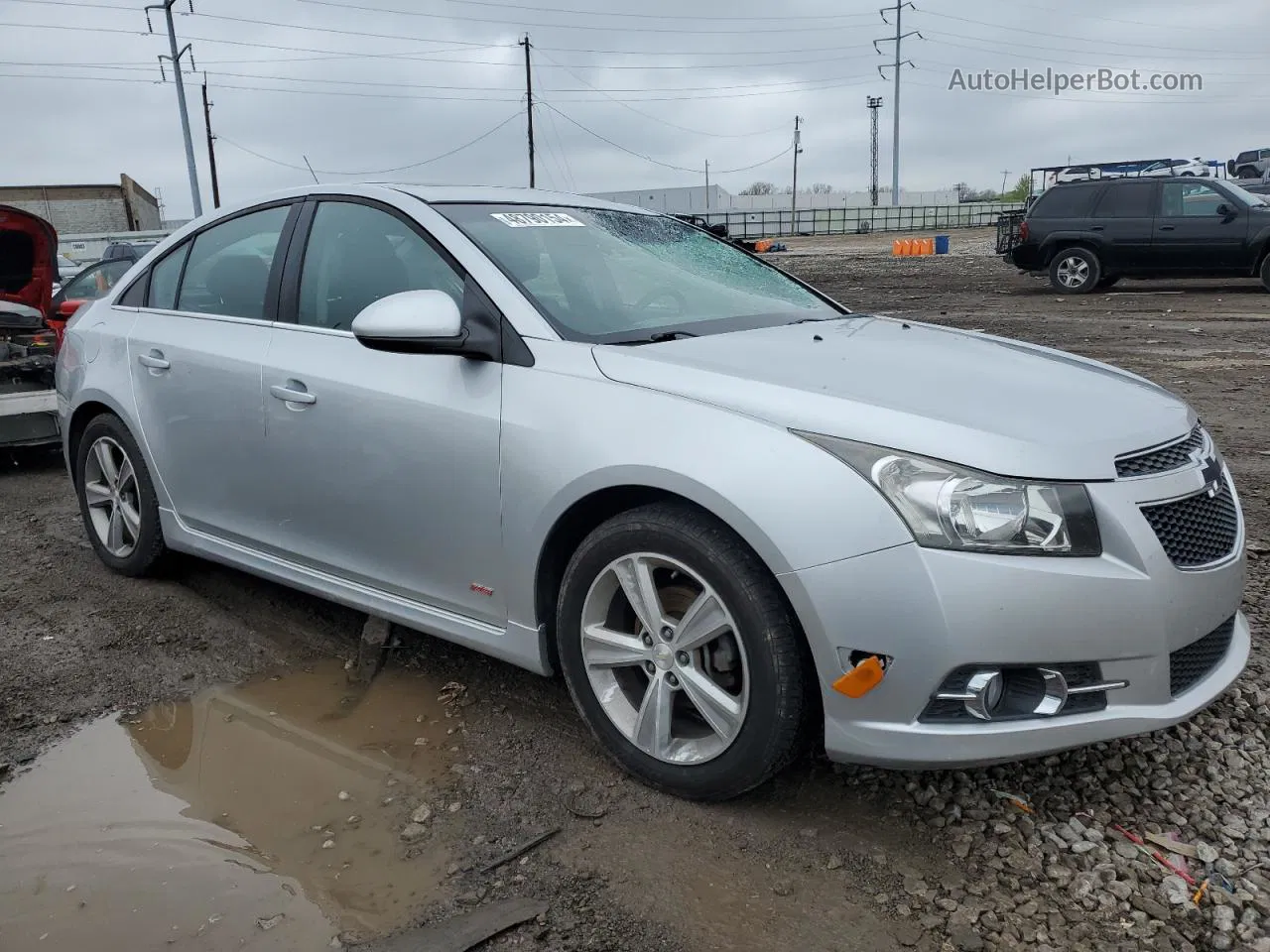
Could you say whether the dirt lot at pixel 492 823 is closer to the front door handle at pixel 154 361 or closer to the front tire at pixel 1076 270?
the front door handle at pixel 154 361

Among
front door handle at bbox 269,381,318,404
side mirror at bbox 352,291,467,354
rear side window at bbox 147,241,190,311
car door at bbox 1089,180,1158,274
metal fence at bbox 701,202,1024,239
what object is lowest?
front door handle at bbox 269,381,318,404

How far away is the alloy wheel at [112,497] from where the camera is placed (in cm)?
445

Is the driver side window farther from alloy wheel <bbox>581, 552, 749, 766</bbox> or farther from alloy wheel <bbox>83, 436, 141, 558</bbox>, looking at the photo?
alloy wheel <bbox>83, 436, 141, 558</bbox>

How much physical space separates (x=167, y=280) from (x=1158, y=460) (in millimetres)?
3716

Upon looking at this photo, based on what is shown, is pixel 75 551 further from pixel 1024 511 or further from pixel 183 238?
pixel 1024 511

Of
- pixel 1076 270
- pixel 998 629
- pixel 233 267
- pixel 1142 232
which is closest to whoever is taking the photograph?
pixel 998 629

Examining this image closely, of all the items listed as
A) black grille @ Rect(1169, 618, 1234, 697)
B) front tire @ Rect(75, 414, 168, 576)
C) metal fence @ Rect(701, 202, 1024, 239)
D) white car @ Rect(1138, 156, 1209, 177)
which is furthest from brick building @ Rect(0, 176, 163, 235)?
black grille @ Rect(1169, 618, 1234, 697)

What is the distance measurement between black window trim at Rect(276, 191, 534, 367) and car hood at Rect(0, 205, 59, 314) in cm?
415

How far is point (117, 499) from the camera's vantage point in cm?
452

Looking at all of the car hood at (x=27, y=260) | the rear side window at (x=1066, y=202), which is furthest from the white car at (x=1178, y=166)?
the car hood at (x=27, y=260)

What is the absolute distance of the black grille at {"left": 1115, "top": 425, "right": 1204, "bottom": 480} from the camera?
8.07 feet

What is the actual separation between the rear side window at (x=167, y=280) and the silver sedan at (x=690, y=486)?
0.24m

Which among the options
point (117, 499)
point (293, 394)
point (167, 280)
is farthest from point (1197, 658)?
point (117, 499)

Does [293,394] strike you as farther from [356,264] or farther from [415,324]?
[415,324]
